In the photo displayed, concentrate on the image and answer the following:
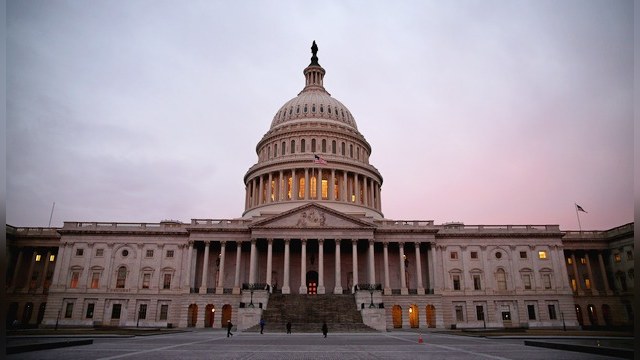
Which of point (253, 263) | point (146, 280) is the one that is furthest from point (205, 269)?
point (146, 280)

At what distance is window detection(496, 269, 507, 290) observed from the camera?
6247 cm

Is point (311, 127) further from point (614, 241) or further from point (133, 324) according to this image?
point (614, 241)

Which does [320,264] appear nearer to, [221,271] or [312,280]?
[312,280]

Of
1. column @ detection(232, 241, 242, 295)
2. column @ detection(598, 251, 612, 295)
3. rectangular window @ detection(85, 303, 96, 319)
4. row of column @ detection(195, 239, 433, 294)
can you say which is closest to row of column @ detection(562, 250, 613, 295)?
column @ detection(598, 251, 612, 295)

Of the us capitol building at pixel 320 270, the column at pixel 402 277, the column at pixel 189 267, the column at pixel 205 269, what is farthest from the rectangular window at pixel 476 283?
the column at pixel 189 267

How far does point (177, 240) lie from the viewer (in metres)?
63.8

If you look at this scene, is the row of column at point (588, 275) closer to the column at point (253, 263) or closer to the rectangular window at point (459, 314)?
the rectangular window at point (459, 314)

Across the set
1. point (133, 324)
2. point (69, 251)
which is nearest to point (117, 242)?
point (69, 251)

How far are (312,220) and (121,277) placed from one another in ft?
98.1

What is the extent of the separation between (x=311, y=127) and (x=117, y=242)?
39.6 meters

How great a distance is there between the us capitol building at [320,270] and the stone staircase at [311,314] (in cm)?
120

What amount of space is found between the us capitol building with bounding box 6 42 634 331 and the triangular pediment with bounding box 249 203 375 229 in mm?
152

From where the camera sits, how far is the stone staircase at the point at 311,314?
147 feet

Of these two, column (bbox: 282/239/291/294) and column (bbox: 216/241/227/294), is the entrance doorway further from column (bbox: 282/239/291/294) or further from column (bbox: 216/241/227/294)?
column (bbox: 216/241/227/294)
